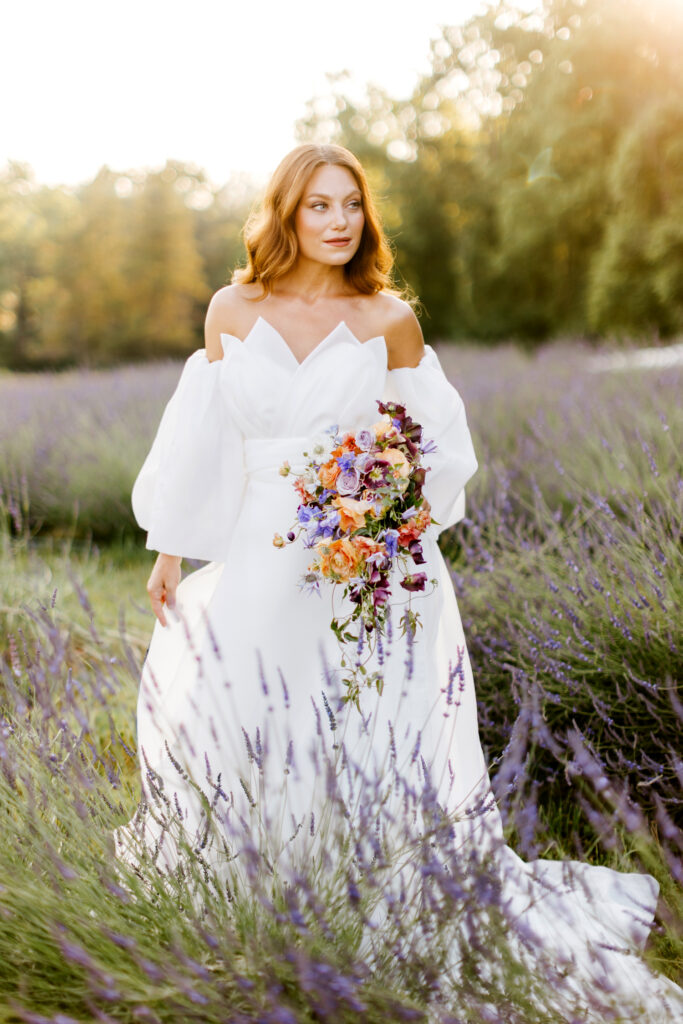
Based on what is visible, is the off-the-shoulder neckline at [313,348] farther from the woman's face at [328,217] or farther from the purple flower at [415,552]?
the purple flower at [415,552]

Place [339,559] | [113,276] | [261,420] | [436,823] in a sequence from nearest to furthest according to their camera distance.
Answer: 1. [436,823]
2. [339,559]
3. [261,420]
4. [113,276]

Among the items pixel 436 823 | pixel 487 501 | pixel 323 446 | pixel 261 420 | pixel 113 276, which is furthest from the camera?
pixel 113 276

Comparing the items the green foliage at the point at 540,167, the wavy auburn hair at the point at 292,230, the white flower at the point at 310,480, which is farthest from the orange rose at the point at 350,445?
the green foliage at the point at 540,167

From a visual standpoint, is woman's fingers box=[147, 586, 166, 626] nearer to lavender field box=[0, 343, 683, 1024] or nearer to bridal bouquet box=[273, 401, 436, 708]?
lavender field box=[0, 343, 683, 1024]

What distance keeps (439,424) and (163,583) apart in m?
0.90

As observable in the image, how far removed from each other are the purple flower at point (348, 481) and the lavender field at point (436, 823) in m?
0.57

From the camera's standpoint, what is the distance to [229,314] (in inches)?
91.0

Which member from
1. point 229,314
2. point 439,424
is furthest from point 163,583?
point 439,424

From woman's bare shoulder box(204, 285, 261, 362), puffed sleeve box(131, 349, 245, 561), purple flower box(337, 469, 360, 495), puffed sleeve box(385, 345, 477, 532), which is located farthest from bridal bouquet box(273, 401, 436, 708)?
woman's bare shoulder box(204, 285, 261, 362)

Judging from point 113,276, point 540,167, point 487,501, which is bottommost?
point 487,501

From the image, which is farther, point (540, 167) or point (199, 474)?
point (540, 167)

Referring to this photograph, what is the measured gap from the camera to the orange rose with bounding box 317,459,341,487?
1.92 m

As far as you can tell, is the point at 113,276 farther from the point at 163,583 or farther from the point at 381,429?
the point at 381,429

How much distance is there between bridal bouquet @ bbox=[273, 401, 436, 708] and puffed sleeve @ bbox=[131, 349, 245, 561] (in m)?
0.40
